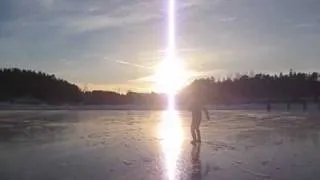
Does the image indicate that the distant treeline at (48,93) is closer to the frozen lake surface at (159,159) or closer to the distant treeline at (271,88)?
the distant treeline at (271,88)

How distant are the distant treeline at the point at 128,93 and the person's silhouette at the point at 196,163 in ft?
311

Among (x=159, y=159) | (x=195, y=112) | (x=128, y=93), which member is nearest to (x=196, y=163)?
(x=159, y=159)

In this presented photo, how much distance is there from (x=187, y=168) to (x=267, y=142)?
7463 millimetres

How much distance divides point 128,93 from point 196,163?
462 feet

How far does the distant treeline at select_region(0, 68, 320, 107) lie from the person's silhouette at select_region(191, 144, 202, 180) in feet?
311

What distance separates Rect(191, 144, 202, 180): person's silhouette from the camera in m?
9.99

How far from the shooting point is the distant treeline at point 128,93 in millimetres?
122938

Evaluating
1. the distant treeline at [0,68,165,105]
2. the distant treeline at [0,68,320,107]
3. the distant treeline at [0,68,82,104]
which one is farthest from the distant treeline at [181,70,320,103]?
the distant treeline at [0,68,82,104]

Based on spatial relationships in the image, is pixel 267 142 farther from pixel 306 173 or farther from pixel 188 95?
pixel 306 173

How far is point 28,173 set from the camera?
34.7ft

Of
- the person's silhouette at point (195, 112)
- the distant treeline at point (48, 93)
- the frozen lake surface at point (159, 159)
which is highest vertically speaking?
the distant treeline at point (48, 93)

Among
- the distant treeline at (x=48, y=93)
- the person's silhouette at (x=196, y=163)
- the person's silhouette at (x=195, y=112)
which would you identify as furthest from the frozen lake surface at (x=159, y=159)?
the distant treeline at (x=48, y=93)

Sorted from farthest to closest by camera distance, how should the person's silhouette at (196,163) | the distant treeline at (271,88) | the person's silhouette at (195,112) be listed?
1. the distant treeline at (271,88)
2. the person's silhouette at (195,112)
3. the person's silhouette at (196,163)

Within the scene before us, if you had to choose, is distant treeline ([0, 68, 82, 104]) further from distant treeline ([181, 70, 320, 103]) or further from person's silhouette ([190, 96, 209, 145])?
person's silhouette ([190, 96, 209, 145])
